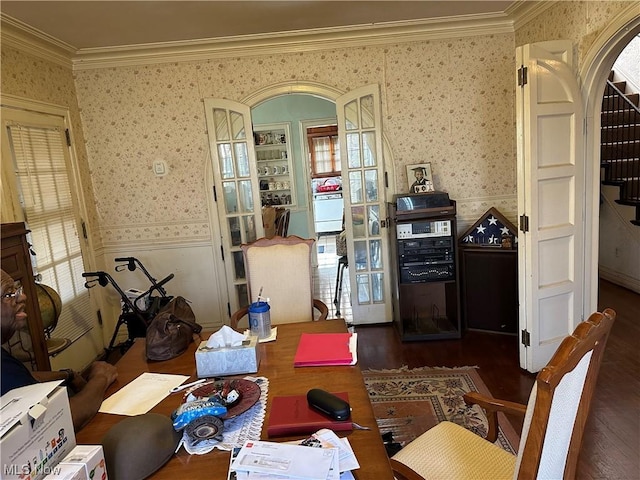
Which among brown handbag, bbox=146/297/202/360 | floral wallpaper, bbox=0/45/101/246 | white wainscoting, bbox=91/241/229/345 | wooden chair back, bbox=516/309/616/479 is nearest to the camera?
wooden chair back, bbox=516/309/616/479

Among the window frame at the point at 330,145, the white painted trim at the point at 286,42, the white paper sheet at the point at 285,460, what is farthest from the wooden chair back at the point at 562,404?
the window frame at the point at 330,145

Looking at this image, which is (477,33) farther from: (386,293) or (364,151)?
(386,293)

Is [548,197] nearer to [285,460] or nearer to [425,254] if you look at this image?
[425,254]

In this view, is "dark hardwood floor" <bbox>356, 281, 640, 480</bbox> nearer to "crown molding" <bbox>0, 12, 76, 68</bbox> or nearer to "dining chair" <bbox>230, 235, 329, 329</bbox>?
"dining chair" <bbox>230, 235, 329, 329</bbox>

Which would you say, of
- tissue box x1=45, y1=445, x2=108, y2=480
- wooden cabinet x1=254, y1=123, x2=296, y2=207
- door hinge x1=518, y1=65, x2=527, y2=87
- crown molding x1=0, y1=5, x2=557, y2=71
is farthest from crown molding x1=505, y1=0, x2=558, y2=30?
wooden cabinet x1=254, y1=123, x2=296, y2=207

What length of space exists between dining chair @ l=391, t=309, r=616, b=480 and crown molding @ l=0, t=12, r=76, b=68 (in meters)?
3.52

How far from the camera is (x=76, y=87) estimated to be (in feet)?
12.8

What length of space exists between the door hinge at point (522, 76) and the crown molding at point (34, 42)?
3.27 m

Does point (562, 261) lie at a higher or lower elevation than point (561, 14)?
lower

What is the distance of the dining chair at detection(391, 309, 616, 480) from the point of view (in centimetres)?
96

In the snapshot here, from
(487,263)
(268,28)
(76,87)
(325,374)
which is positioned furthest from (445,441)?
(76,87)

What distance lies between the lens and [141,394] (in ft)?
5.09

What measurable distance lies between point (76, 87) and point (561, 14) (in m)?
3.86

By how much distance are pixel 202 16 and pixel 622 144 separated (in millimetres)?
4490
